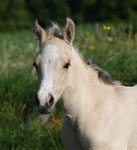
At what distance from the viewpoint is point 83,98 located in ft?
13.5

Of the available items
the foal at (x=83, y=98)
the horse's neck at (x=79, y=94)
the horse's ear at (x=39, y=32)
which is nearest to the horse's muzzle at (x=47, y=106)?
the foal at (x=83, y=98)

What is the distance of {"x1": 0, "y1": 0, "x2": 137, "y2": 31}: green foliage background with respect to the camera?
49.3 metres

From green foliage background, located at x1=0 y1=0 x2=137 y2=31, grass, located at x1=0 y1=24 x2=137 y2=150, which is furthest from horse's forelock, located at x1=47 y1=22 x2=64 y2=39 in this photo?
green foliage background, located at x1=0 y1=0 x2=137 y2=31

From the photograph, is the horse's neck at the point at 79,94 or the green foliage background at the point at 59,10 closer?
the horse's neck at the point at 79,94

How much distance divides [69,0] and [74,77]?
2254 inches

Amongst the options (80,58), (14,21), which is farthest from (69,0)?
(80,58)

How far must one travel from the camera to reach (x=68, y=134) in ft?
13.6

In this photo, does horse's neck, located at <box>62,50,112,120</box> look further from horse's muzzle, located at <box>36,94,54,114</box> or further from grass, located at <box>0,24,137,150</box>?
grass, located at <box>0,24,137,150</box>

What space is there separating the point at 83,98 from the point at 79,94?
0.19 ft

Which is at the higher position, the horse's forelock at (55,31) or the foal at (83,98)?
the horse's forelock at (55,31)

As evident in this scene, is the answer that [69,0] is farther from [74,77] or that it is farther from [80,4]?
[74,77]

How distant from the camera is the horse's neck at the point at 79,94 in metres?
4.07

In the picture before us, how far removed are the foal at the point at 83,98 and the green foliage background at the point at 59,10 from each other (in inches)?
1725

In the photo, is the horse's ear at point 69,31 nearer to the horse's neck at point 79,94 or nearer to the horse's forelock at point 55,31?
the horse's forelock at point 55,31
